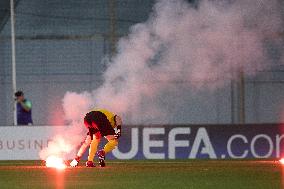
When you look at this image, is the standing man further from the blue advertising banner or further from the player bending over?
the player bending over

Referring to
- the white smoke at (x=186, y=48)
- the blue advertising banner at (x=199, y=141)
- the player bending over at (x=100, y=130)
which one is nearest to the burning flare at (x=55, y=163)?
the player bending over at (x=100, y=130)

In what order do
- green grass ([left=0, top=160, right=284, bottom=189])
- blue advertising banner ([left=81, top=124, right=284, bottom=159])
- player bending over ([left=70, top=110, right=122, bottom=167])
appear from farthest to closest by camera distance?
blue advertising banner ([left=81, top=124, right=284, bottom=159]) → player bending over ([left=70, top=110, right=122, bottom=167]) → green grass ([left=0, top=160, right=284, bottom=189])

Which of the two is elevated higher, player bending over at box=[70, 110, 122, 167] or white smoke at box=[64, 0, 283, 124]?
white smoke at box=[64, 0, 283, 124]

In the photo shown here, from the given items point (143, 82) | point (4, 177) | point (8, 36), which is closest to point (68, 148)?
point (143, 82)

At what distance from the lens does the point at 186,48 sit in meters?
28.9

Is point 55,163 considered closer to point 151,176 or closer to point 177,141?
point 151,176

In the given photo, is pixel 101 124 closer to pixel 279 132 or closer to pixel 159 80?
pixel 279 132

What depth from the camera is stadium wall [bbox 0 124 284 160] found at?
90.6 feet

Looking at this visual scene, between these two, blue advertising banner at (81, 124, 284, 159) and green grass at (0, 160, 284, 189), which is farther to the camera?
blue advertising banner at (81, 124, 284, 159)

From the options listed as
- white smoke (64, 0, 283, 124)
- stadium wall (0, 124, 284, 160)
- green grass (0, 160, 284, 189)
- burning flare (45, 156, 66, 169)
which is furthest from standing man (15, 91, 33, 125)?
burning flare (45, 156, 66, 169)

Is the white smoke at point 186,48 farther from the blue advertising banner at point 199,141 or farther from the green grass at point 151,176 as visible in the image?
the green grass at point 151,176

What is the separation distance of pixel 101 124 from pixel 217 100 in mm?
11946

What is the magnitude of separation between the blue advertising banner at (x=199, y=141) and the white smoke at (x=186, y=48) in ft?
3.42

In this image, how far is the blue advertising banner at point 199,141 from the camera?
27609 mm
